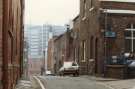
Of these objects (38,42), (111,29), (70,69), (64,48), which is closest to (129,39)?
(111,29)

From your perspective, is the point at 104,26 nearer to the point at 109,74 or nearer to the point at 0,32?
the point at 109,74

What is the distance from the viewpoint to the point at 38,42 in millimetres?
147250

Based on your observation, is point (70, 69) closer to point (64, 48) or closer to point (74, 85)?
point (74, 85)

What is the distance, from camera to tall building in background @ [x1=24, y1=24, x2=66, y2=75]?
129m

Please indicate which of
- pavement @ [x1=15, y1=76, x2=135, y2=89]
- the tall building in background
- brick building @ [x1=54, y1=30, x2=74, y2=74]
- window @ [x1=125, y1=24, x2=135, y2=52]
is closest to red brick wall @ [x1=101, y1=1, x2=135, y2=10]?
window @ [x1=125, y1=24, x2=135, y2=52]

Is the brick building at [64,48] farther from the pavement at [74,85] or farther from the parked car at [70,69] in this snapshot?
the pavement at [74,85]

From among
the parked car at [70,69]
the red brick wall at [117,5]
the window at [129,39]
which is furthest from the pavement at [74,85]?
the parked car at [70,69]

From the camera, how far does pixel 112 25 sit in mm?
41719

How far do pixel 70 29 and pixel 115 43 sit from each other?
29997 millimetres

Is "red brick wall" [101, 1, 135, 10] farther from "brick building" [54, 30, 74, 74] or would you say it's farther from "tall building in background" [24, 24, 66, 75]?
"tall building in background" [24, 24, 66, 75]

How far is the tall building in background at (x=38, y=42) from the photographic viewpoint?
423ft

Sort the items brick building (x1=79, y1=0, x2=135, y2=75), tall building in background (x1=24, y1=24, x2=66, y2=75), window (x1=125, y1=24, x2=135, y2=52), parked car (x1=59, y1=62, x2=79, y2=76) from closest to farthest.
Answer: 1. brick building (x1=79, y1=0, x2=135, y2=75)
2. window (x1=125, y1=24, x2=135, y2=52)
3. parked car (x1=59, y1=62, x2=79, y2=76)
4. tall building in background (x1=24, y1=24, x2=66, y2=75)

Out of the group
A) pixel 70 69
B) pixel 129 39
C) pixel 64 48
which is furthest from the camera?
pixel 64 48

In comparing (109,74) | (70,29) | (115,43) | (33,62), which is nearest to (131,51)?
(115,43)
